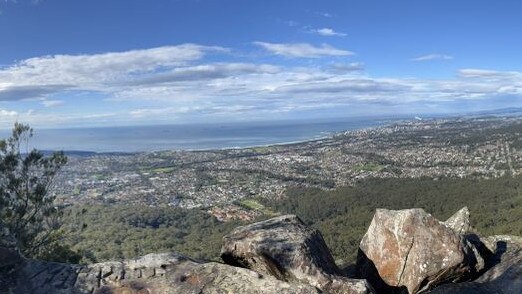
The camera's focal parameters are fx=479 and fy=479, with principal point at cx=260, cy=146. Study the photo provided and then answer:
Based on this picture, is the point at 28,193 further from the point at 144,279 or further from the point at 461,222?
the point at 461,222

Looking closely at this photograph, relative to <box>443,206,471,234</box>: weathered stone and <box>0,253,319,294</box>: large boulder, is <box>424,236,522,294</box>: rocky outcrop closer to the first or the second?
<box>443,206,471,234</box>: weathered stone

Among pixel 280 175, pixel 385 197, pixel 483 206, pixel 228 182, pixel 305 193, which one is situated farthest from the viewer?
pixel 280 175

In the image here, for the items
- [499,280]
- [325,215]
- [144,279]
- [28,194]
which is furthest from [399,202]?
[144,279]

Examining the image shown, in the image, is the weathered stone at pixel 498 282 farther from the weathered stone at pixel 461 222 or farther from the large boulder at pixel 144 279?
the large boulder at pixel 144 279

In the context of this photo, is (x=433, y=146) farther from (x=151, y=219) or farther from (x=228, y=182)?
(x=151, y=219)

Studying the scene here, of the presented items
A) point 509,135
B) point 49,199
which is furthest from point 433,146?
point 49,199

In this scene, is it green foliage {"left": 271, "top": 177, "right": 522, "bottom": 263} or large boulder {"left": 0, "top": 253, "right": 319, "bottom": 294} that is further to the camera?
green foliage {"left": 271, "top": 177, "right": 522, "bottom": 263}

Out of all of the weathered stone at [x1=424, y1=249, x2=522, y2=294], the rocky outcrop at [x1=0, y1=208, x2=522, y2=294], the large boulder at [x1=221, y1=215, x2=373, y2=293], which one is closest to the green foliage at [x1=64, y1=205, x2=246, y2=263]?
the rocky outcrop at [x1=0, y1=208, x2=522, y2=294]
